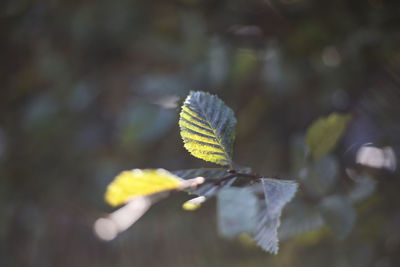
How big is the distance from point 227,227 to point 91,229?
2.54ft

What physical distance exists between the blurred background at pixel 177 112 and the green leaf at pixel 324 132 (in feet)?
0.31

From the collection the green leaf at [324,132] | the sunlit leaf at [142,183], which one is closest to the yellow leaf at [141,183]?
the sunlit leaf at [142,183]

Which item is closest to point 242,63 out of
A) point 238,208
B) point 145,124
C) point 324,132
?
point 145,124

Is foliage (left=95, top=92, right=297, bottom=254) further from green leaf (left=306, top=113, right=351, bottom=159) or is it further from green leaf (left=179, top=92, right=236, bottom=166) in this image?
green leaf (left=306, top=113, right=351, bottom=159)

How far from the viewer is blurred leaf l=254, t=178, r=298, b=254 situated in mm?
275

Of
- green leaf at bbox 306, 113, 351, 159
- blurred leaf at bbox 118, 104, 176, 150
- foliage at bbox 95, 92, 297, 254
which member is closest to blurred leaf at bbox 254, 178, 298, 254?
foliage at bbox 95, 92, 297, 254

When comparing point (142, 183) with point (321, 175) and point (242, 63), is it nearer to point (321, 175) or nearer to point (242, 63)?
point (321, 175)

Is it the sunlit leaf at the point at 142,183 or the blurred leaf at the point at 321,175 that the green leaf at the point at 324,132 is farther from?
the sunlit leaf at the point at 142,183

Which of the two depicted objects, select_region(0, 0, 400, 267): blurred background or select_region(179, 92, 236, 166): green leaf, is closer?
select_region(179, 92, 236, 166): green leaf

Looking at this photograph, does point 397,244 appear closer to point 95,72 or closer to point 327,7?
point 327,7

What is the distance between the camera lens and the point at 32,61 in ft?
3.57

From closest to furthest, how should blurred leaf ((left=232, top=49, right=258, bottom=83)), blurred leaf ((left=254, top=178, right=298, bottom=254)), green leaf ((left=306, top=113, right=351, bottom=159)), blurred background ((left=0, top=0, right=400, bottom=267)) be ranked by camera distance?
blurred leaf ((left=254, top=178, right=298, bottom=254)) < green leaf ((left=306, top=113, right=351, bottom=159)) < blurred background ((left=0, top=0, right=400, bottom=267)) < blurred leaf ((left=232, top=49, right=258, bottom=83))

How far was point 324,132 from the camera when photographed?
1.57ft

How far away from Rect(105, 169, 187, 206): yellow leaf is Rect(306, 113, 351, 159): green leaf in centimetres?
24
